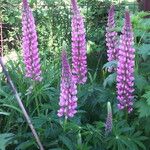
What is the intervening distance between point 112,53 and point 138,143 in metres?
1.03

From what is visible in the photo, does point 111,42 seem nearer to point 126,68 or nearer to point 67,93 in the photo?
point 126,68

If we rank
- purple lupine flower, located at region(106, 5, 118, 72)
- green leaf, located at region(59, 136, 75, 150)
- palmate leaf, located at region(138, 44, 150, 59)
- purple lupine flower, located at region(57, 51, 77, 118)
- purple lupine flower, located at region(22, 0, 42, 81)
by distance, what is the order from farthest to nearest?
purple lupine flower, located at region(106, 5, 118, 72) < purple lupine flower, located at region(22, 0, 42, 81) < palmate leaf, located at region(138, 44, 150, 59) < green leaf, located at region(59, 136, 75, 150) < purple lupine flower, located at region(57, 51, 77, 118)

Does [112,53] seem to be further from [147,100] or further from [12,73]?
[12,73]

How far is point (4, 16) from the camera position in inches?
303

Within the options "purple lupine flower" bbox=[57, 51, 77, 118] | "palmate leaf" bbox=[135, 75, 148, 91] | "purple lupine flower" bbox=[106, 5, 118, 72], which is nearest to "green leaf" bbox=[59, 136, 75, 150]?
"purple lupine flower" bbox=[57, 51, 77, 118]

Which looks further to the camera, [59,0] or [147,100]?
[59,0]

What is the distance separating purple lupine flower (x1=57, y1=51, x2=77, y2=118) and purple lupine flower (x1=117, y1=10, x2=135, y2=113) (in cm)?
46

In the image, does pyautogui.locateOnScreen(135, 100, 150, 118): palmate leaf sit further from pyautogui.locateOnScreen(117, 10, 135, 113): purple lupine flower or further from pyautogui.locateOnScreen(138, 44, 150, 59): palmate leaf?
pyautogui.locateOnScreen(138, 44, 150, 59): palmate leaf

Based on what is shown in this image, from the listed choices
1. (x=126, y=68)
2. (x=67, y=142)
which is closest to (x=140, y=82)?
(x=126, y=68)

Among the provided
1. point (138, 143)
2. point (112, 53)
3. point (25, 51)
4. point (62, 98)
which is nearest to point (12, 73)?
point (25, 51)

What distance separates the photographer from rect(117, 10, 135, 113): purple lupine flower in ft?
11.1

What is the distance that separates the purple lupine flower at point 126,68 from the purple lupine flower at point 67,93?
46 centimetres

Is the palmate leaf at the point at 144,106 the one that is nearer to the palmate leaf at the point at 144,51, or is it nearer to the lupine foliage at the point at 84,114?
the lupine foliage at the point at 84,114

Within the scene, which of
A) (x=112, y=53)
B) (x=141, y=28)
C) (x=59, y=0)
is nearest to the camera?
(x=141, y=28)
